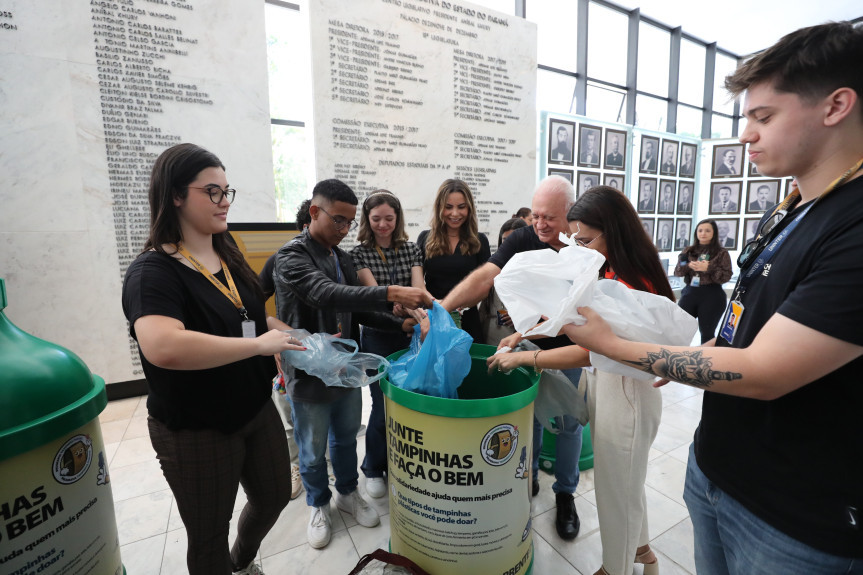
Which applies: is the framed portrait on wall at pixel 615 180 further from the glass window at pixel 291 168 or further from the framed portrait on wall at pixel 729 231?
the glass window at pixel 291 168

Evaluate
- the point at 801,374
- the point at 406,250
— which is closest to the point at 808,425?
the point at 801,374

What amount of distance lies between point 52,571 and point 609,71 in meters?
7.57

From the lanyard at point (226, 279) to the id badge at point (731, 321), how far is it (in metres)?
1.22

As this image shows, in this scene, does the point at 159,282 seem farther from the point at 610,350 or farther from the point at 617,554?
the point at 617,554

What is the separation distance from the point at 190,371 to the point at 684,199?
808 cm

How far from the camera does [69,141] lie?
9.41 ft

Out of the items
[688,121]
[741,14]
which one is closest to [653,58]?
[741,14]

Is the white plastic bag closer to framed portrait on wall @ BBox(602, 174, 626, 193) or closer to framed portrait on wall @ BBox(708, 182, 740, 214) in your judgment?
framed portrait on wall @ BBox(602, 174, 626, 193)

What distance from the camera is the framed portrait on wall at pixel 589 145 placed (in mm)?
5750

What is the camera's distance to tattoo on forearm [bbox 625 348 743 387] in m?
0.68

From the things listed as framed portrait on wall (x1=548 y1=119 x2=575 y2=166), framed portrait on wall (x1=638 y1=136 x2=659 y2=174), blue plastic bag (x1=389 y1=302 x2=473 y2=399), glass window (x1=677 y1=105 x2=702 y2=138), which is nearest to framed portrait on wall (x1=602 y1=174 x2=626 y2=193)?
framed portrait on wall (x1=638 y1=136 x2=659 y2=174)

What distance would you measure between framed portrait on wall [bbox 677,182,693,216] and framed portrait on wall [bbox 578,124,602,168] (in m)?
2.09

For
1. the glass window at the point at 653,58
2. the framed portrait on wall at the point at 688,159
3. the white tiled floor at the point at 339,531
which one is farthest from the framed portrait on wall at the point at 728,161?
the white tiled floor at the point at 339,531

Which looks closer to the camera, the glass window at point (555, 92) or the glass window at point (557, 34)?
the glass window at point (557, 34)
